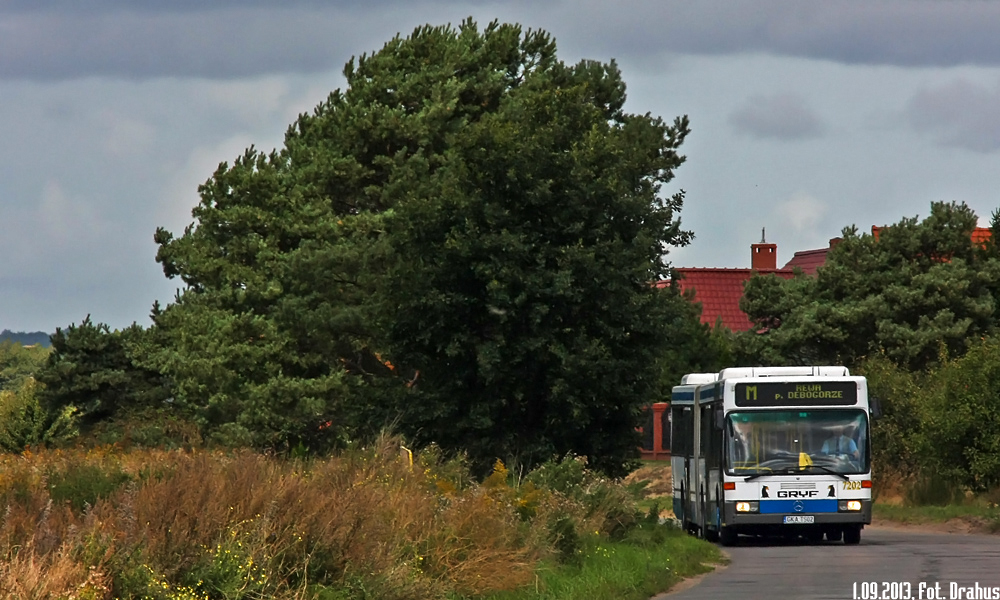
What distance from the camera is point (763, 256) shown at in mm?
102062

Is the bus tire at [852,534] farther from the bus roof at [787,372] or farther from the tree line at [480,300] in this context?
the tree line at [480,300]

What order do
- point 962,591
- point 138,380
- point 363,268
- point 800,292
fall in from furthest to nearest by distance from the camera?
point 138,380 < point 800,292 < point 363,268 < point 962,591

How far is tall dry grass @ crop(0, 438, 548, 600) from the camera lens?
40.2 feet

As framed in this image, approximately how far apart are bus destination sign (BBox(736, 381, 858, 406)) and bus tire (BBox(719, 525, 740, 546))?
2.14 meters

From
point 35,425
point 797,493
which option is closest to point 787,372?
point 797,493

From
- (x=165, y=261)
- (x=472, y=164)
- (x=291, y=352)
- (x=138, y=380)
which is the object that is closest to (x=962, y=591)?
(x=472, y=164)

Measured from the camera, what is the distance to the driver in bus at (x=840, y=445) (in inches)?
1118

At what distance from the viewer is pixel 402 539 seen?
50.5 ft

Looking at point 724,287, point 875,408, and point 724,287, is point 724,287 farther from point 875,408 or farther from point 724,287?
point 875,408

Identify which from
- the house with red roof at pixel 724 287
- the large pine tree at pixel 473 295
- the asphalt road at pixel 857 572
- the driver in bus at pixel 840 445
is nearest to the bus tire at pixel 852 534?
the asphalt road at pixel 857 572

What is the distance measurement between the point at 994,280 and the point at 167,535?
48284 mm

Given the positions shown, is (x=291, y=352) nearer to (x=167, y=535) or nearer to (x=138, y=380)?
(x=138, y=380)

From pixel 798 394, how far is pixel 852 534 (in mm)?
2526

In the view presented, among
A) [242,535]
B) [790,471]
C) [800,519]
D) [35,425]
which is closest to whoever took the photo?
[242,535]
